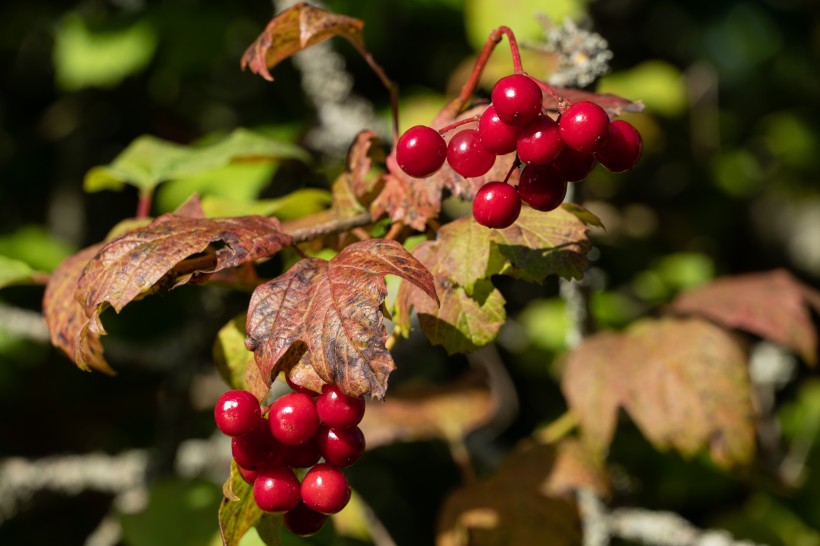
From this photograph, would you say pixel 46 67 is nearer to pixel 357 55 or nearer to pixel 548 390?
pixel 357 55

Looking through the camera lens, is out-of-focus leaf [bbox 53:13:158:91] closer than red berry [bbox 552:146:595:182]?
No

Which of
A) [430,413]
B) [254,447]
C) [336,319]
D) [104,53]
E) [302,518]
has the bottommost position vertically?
[430,413]

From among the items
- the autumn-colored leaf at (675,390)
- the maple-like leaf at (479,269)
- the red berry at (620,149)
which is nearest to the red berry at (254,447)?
the maple-like leaf at (479,269)

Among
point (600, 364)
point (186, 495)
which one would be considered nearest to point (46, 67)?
point (186, 495)

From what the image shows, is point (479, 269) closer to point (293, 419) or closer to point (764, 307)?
point (293, 419)

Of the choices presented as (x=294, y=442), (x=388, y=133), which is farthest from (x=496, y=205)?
(x=388, y=133)

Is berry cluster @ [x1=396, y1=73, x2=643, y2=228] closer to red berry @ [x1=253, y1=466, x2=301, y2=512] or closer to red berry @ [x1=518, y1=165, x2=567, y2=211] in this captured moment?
red berry @ [x1=518, y1=165, x2=567, y2=211]

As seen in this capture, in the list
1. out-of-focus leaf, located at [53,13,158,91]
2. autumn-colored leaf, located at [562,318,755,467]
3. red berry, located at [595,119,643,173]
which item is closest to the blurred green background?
out-of-focus leaf, located at [53,13,158,91]
